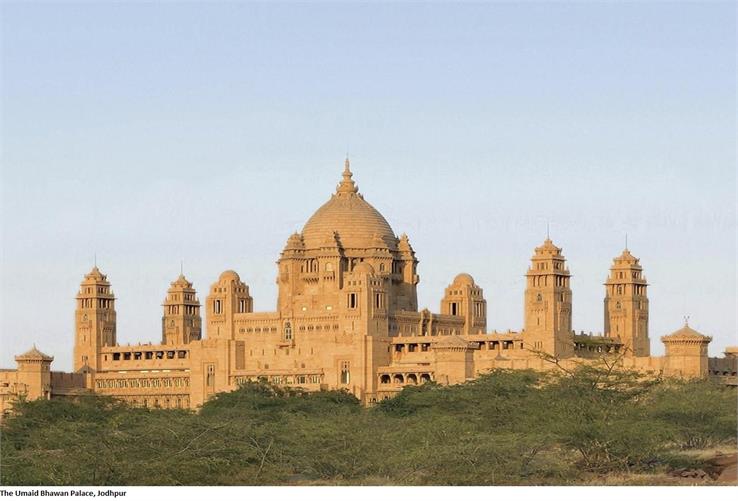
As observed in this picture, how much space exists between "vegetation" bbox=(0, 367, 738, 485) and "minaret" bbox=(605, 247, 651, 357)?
46.9 m

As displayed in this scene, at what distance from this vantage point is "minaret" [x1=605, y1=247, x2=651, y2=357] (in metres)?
196

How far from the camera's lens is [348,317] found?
193 m

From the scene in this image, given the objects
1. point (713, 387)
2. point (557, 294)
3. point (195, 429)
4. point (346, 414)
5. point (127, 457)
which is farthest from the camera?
point (557, 294)

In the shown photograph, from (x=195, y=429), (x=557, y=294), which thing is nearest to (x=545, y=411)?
(x=195, y=429)

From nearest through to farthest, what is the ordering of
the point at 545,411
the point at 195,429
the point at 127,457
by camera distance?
the point at 127,457
the point at 195,429
the point at 545,411

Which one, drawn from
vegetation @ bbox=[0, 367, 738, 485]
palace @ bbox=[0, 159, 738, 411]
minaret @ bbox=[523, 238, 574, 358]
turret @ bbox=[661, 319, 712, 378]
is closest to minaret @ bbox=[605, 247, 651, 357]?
palace @ bbox=[0, 159, 738, 411]

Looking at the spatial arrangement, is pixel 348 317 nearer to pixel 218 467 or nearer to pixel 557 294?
pixel 557 294

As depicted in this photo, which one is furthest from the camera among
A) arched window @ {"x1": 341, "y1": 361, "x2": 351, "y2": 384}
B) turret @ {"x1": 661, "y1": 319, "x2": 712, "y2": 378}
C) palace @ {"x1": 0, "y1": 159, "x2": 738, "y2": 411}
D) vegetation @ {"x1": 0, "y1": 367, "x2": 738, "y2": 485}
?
arched window @ {"x1": 341, "y1": 361, "x2": 351, "y2": 384}

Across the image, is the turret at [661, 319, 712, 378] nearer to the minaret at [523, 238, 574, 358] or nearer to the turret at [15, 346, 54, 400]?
the minaret at [523, 238, 574, 358]

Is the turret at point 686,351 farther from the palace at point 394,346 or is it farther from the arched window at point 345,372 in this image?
the arched window at point 345,372

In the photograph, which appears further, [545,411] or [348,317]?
[348,317]

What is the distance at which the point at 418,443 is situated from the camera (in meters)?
123

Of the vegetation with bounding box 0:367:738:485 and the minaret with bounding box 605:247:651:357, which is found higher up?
the minaret with bounding box 605:247:651:357

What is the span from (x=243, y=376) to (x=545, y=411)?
6569 centimetres
